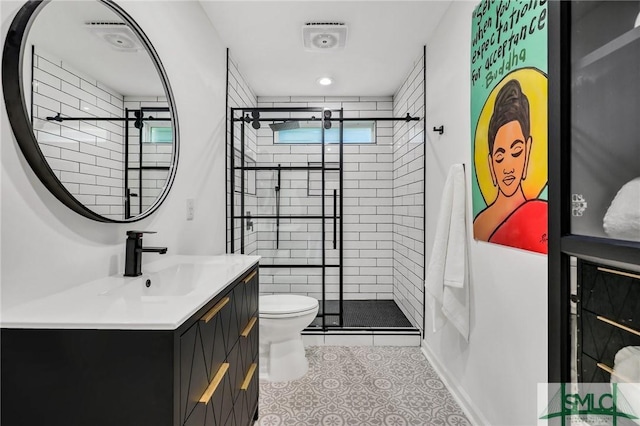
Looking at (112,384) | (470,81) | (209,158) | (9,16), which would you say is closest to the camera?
(112,384)

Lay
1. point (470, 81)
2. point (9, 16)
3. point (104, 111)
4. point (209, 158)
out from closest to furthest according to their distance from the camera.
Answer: point (9, 16)
point (104, 111)
point (470, 81)
point (209, 158)

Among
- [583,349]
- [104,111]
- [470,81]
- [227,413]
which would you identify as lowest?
[227,413]

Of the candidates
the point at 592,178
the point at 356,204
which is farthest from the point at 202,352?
the point at 356,204

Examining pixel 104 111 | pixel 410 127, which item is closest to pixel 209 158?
pixel 104 111

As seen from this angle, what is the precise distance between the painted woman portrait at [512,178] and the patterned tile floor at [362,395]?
3.55 feet

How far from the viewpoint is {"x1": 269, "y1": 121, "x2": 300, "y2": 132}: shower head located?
2.89 m

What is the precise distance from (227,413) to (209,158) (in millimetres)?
1648

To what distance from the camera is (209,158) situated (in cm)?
231

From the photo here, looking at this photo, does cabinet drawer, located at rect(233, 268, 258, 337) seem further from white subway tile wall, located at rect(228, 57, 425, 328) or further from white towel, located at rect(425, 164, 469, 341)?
white subway tile wall, located at rect(228, 57, 425, 328)

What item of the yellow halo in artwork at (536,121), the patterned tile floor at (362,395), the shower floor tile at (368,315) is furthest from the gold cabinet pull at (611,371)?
the shower floor tile at (368,315)

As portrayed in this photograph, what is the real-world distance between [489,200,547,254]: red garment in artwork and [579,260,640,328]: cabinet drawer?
0.60m

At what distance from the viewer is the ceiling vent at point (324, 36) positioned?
90.6 inches

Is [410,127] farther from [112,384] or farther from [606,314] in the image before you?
[112,384]

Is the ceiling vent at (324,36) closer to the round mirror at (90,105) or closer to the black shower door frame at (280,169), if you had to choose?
the black shower door frame at (280,169)
